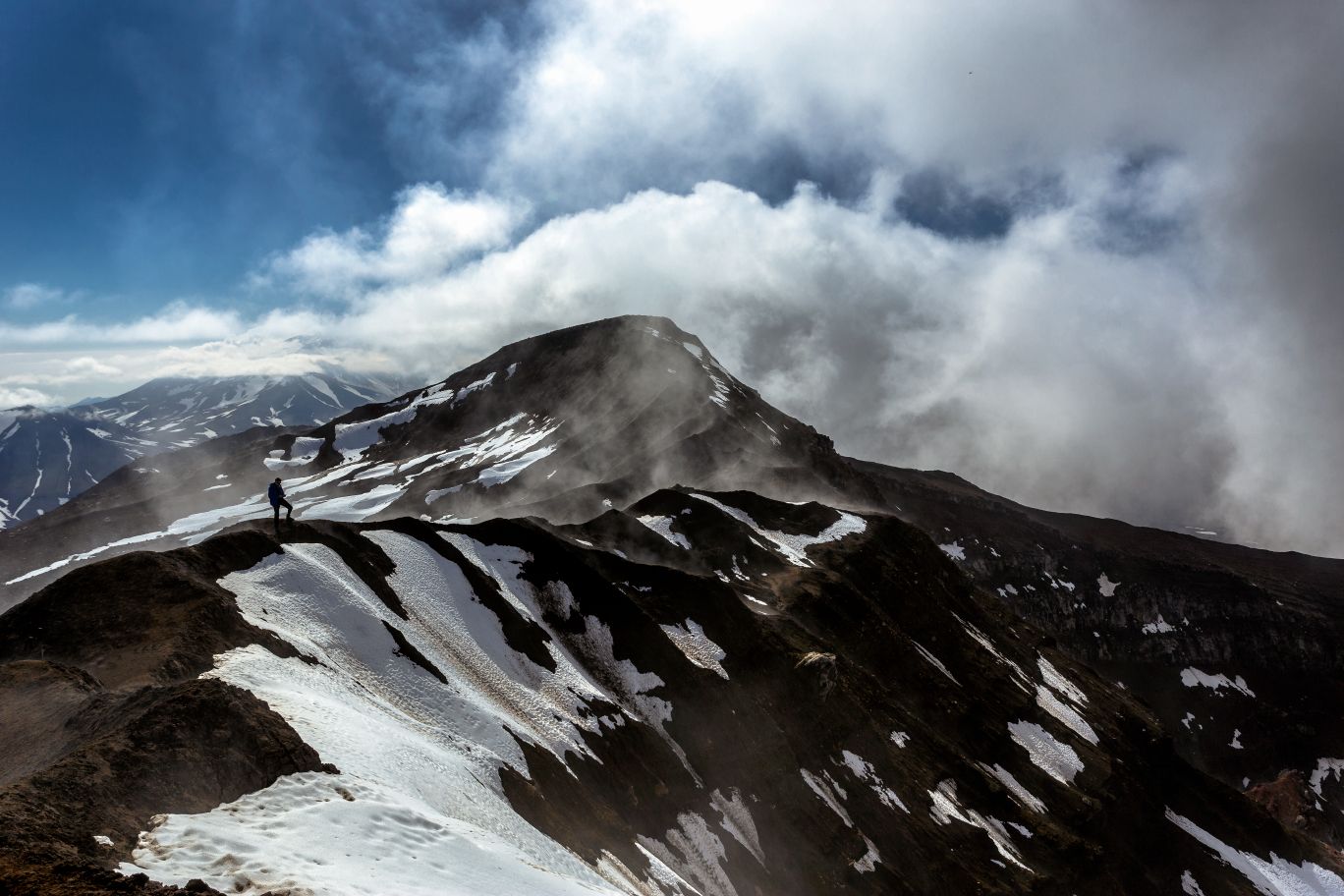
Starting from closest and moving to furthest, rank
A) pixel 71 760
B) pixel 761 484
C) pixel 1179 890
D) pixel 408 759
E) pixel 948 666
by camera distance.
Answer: pixel 71 760 → pixel 408 759 → pixel 1179 890 → pixel 948 666 → pixel 761 484

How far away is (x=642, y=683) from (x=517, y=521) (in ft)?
55.3

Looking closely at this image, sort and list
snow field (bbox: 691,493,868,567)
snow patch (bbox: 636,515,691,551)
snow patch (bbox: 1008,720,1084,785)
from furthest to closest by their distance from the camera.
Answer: snow field (bbox: 691,493,868,567) → snow patch (bbox: 636,515,691,551) → snow patch (bbox: 1008,720,1084,785)

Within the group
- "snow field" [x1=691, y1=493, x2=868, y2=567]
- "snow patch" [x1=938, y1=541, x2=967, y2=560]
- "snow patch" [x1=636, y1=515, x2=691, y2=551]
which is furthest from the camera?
"snow patch" [x1=938, y1=541, x2=967, y2=560]

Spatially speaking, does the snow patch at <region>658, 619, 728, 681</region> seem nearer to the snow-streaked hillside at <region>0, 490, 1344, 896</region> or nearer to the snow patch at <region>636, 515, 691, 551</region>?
the snow-streaked hillside at <region>0, 490, 1344, 896</region>

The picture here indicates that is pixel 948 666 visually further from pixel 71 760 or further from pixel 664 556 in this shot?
pixel 71 760

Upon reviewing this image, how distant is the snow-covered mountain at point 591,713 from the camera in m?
18.1

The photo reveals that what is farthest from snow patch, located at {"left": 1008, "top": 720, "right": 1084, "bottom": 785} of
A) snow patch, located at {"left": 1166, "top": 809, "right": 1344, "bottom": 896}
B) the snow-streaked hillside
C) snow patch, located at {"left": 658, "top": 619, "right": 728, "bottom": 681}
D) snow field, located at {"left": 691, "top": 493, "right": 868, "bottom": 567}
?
snow patch, located at {"left": 658, "top": 619, "right": 728, "bottom": 681}

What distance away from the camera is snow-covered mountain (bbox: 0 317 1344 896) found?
18141 millimetres

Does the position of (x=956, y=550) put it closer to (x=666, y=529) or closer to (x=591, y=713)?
(x=666, y=529)

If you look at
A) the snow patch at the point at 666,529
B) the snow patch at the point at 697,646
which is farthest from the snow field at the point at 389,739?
the snow patch at the point at 666,529

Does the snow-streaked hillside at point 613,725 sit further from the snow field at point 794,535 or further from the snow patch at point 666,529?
the snow field at point 794,535

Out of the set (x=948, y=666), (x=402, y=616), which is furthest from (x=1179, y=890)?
(x=402, y=616)

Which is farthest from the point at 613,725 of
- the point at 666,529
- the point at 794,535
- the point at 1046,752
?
the point at 1046,752

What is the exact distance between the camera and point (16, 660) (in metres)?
26.6
